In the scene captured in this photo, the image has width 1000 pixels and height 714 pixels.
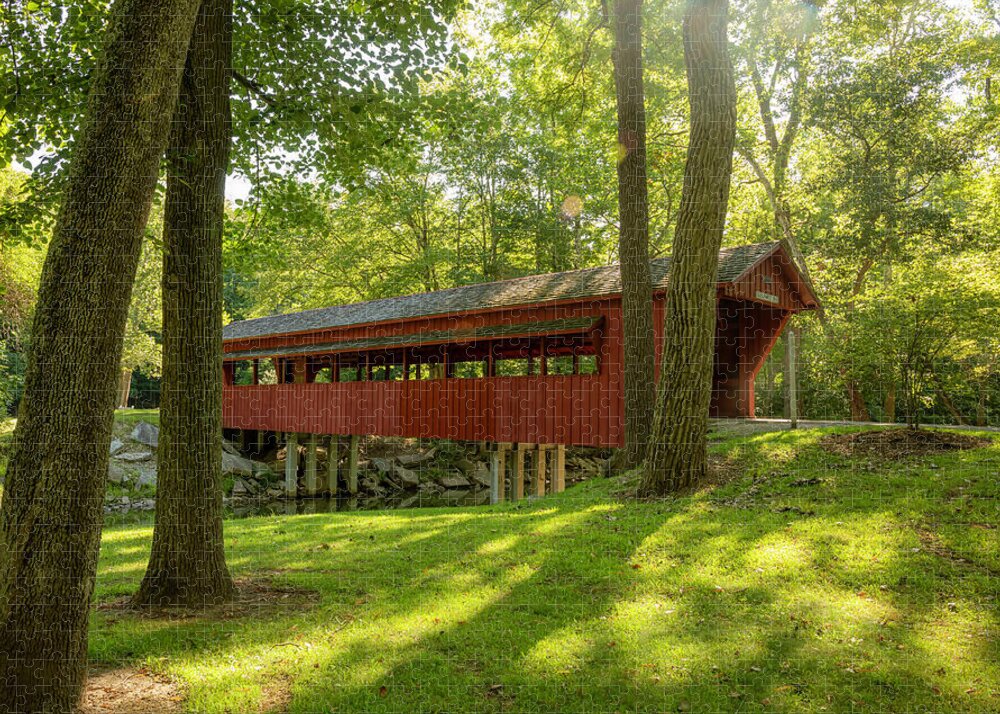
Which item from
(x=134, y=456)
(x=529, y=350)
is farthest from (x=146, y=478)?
(x=529, y=350)

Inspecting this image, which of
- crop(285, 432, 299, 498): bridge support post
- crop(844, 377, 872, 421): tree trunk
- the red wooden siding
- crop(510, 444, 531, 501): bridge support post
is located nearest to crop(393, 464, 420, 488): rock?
crop(285, 432, 299, 498): bridge support post

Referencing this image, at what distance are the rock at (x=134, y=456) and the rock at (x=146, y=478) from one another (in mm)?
495

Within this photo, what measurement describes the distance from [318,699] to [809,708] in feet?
7.19

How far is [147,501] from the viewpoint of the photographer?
15711 mm

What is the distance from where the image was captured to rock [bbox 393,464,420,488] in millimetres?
20766

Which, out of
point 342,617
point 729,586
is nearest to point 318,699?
point 342,617

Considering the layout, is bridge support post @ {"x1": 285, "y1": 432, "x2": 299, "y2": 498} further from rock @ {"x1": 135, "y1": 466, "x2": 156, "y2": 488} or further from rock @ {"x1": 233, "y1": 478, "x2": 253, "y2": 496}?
rock @ {"x1": 135, "y1": 466, "x2": 156, "y2": 488}

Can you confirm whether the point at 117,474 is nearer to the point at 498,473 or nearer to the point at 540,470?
the point at 498,473

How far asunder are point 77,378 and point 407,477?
61.3ft

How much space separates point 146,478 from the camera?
1695 centimetres

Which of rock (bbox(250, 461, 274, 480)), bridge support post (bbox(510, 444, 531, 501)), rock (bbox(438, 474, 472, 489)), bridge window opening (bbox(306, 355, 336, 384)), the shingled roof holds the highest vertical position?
the shingled roof

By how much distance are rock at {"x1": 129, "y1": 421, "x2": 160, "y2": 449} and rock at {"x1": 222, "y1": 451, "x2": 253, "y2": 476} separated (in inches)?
84.4

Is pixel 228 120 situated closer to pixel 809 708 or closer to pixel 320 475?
pixel 809 708

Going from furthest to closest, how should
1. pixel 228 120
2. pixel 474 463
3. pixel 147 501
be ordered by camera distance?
pixel 474 463 < pixel 147 501 < pixel 228 120
